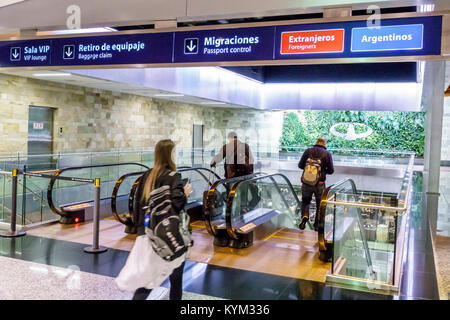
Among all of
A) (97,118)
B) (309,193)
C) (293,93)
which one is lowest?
(309,193)

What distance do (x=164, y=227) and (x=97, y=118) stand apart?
1156 centimetres

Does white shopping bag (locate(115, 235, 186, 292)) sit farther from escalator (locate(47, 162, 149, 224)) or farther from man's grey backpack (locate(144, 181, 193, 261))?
escalator (locate(47, 162, 149, 224))

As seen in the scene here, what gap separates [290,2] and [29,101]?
355 inches

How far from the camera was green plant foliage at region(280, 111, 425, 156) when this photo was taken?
76.3 feet

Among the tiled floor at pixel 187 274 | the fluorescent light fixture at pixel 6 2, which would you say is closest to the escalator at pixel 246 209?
the tiled floor at pixel 187 274

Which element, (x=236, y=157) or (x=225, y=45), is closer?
(x=225, y=45)

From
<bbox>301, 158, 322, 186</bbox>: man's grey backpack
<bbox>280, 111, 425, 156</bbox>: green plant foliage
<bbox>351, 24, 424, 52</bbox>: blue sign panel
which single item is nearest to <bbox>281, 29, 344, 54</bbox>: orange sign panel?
<bbox>351, 24, 424, 52</bbox>: blue sign panel

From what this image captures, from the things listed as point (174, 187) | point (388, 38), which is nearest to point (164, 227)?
point (174, 187)

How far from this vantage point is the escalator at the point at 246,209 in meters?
6.61

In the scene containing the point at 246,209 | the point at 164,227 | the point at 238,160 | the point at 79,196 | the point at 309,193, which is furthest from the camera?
the point at 79,196

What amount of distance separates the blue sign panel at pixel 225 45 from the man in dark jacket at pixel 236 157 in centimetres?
253

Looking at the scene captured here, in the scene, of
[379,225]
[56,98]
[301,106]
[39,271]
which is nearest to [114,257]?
[39,271]

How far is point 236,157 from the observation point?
26.7ft

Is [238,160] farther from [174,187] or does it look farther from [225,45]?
[174,187]
